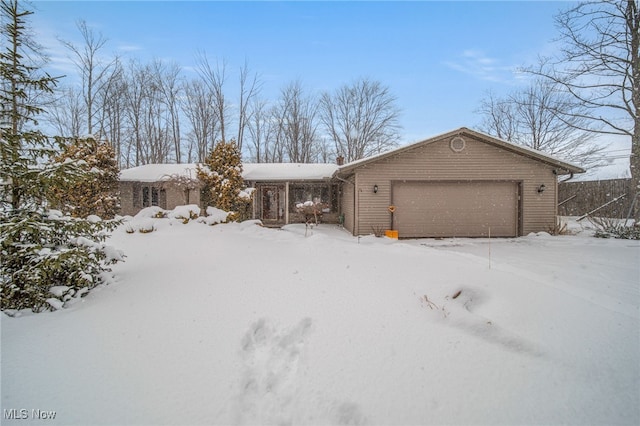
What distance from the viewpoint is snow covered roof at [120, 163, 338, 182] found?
14.8 meters

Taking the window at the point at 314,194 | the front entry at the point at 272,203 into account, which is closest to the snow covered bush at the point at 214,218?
the front entry at the point at 272,203

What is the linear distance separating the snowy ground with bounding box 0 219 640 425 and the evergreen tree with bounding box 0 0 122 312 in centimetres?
33

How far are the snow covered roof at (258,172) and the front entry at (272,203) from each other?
86cm

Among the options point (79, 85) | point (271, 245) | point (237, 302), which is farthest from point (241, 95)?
point (237, 302)

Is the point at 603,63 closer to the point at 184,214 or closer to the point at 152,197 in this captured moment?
the point at 184,214

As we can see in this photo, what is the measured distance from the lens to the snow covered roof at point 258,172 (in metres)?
14.8

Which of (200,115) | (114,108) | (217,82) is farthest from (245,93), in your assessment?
(114,108)

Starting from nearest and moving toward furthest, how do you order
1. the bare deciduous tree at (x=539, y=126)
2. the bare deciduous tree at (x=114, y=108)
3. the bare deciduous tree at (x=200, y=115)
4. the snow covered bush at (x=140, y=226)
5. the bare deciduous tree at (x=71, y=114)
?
the snow covered bush at (x=140, y=226) → the bare deciduous tree at (x=539, y=126) → the bare deciduous tree at (x=71, y=114) → the bare deciduous tree at (x=114, y=108) → the bare deciduous tree at (x=200, y=115)

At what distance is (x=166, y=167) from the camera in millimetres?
16812

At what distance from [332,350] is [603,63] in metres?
14.8

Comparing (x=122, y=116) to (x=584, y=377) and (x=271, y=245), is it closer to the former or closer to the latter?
(x=271, y=245)

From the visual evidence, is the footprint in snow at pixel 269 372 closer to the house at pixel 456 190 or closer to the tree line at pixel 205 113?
the house at pixel 456 190

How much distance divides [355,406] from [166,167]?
58.8 ft

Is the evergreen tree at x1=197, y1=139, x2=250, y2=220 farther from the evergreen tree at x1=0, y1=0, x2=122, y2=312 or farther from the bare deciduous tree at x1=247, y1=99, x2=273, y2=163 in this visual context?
the bare deciduous tree at x1=247, y1=99, x2=273, y2=163
